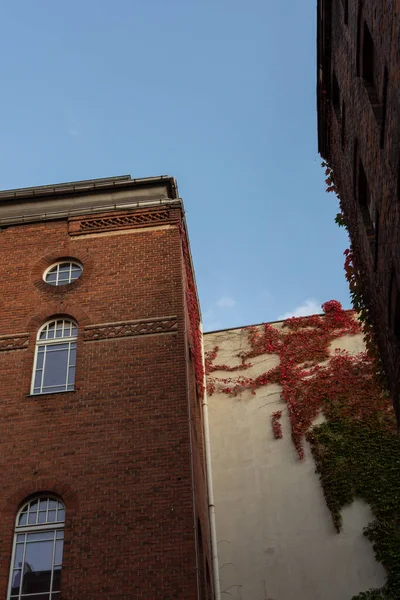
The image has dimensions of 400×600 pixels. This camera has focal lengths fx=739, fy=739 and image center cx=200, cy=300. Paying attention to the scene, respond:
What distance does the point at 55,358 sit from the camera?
1599cm

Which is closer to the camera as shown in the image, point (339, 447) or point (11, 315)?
point (11, 315)

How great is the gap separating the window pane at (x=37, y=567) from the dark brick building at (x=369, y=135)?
266 inches

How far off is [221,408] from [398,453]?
199 inches

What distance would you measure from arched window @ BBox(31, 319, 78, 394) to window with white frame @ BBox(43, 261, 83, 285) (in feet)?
3.81

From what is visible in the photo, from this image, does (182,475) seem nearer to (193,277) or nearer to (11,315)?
(11,315)

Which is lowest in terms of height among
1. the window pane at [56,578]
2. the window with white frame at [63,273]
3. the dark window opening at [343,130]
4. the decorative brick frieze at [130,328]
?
the window pane at [56,578]

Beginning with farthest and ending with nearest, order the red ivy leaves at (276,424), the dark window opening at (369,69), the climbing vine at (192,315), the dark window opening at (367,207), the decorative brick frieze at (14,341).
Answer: the red ivy leaves at (276,424), the climbing vine at (192,315), the decorative brick frieze at (14,341), the dark window opening at (367,207), the dark window opening at (369,69)

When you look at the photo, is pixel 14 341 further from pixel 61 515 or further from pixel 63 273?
pixel 61 515

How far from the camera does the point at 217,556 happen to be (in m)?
18.1

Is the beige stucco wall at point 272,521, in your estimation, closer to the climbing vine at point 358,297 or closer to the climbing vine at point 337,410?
the climbing vine at point 337,410

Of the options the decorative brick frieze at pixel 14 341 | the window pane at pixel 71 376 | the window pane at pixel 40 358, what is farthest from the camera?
the decorative brick frieze at pixel 14 341

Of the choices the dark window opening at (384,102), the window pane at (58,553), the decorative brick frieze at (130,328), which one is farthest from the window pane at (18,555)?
the dark window opening at (384,102)

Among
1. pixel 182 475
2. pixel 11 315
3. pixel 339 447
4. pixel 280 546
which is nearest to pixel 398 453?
pixel 339 447

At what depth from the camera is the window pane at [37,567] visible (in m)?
13.0
